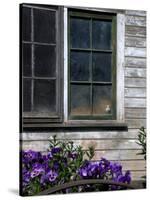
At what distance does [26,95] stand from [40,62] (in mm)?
194

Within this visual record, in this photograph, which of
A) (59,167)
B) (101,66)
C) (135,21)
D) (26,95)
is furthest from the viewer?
(135,21)

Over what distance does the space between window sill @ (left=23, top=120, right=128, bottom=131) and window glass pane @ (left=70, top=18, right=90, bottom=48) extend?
1.39ft

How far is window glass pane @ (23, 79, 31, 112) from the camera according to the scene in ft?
9.89

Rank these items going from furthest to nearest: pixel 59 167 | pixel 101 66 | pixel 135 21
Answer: pixel 135 21 < pixel 101 66 < pixel 59 167

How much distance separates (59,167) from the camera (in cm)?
313

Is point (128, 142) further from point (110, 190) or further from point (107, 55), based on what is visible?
point (107, 55)

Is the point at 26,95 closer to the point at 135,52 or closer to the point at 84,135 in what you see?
the point at 84,135

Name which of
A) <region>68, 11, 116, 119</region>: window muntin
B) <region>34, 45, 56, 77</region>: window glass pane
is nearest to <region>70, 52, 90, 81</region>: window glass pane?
<region>68, 11, 116, 119</region>: window muntin

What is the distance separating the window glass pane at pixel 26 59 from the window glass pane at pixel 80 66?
0.82 ft

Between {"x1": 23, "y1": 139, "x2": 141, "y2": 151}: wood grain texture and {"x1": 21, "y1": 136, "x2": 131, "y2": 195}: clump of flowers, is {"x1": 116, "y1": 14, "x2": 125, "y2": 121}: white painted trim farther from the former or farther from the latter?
{"x1": 21, "y1": 136, "x2": 131, "y2": 195}: clump of flowers

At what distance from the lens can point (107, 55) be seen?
3.24 m

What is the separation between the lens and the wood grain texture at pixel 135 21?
3.30 meters

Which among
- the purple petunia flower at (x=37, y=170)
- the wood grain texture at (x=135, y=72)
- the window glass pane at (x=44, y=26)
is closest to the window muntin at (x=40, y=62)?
the window glass pane at (x=44, y=26)

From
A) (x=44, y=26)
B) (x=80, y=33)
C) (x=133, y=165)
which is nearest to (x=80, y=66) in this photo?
(x=80, y=33)
